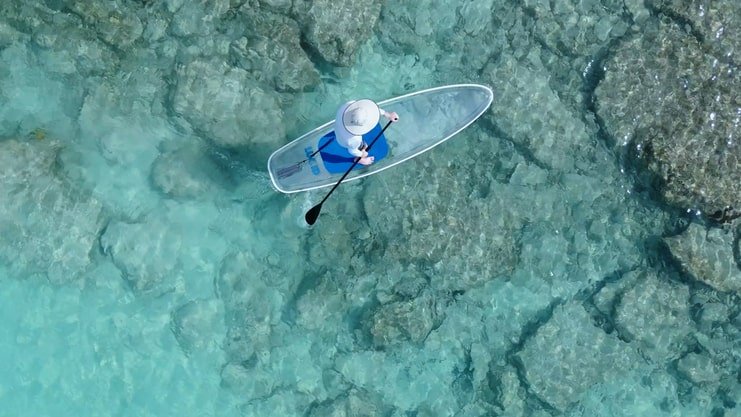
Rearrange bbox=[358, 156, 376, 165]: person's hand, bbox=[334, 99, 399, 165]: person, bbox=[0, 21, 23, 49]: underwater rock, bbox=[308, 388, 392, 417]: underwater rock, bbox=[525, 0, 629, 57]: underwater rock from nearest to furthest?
bbox=[334, 99, 399, 165]: person → bbox=[358, 156, 376, 165]: person's hand → bbox=[308, 388, 392, 417]: underwater rock → bbox=[0, 21, 23, 49]: underwater rock → bbox=[525, 0, 629, 57]: underwater rock

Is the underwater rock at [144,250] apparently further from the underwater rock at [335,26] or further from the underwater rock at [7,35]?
the underwater rock at [335,26]

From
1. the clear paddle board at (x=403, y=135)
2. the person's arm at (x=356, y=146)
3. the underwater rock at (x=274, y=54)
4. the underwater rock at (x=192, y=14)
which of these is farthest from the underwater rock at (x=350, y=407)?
the underwater rock at (x=192, y=14)

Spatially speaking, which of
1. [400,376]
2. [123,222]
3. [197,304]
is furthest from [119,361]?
[400,376]

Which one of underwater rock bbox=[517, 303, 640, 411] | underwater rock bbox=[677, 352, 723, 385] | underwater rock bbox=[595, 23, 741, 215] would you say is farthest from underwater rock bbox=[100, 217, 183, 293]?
underwater rock bbox=[677, 352, 723, 385]

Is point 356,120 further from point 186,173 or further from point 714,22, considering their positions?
point 714,22

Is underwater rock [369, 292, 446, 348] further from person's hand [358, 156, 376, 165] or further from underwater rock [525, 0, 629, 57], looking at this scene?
underwater rock [525, 0, 629, 57]

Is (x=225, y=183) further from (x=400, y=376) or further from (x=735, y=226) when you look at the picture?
(x=735, y=226)
